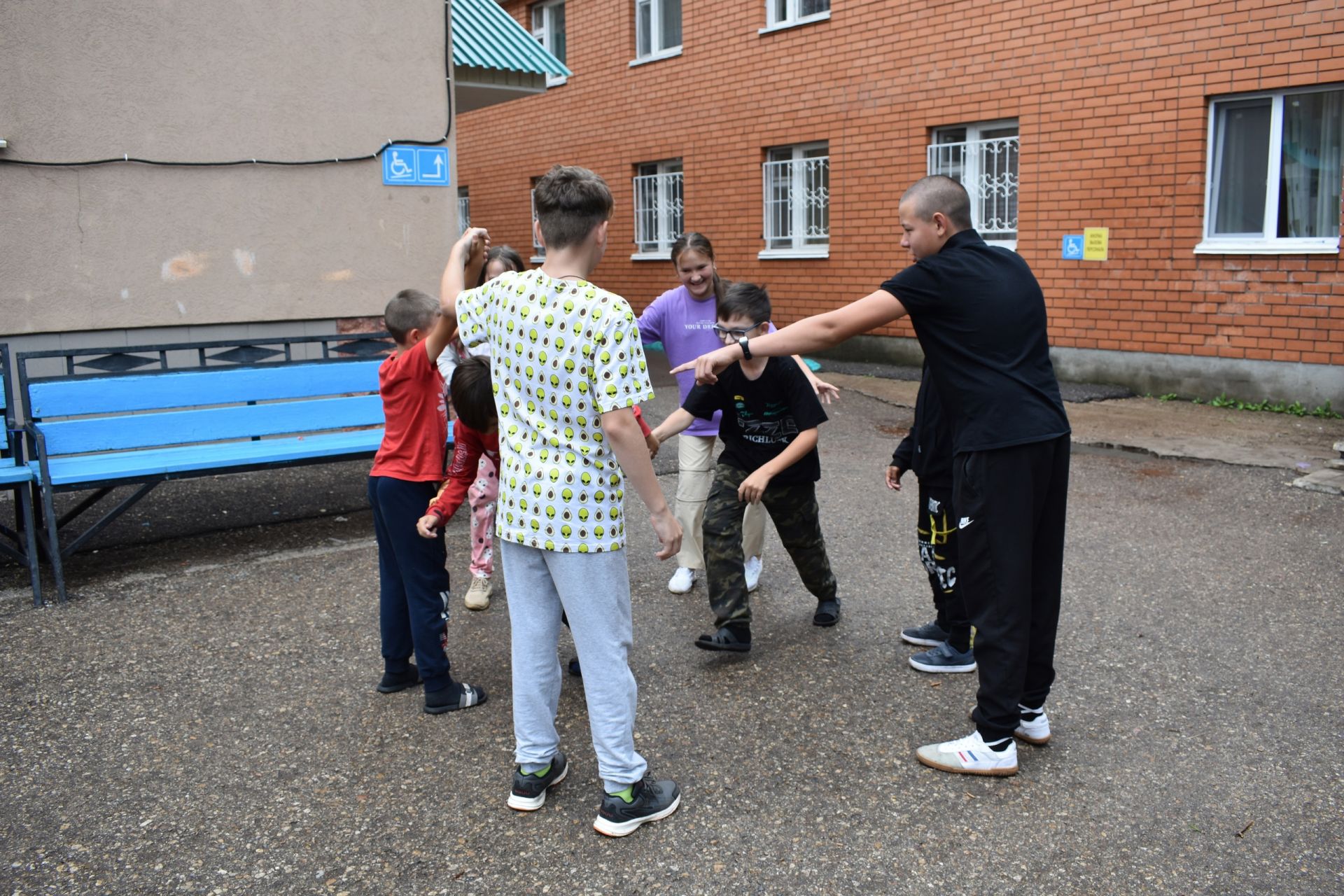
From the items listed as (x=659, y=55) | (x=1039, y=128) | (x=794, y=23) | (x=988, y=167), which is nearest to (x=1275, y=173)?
(x=1039, y=128)

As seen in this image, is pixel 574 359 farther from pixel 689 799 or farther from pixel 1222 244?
pixel 1222 244

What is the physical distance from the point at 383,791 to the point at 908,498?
4488 mm

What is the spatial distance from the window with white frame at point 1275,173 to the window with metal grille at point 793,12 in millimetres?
5088

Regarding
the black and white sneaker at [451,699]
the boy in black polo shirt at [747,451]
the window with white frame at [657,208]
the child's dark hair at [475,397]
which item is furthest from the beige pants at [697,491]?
the window with white frame at [657,208]

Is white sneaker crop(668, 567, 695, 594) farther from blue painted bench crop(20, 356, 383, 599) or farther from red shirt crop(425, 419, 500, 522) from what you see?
blue painted bench crop(20, 356, 383, 599)

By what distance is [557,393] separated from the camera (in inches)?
115

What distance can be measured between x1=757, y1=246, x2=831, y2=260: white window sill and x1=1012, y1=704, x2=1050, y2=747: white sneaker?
33.5ft

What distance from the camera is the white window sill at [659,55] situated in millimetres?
15453

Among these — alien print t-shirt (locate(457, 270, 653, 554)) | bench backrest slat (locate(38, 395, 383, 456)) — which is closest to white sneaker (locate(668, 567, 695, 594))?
bench backrest slat (locate(38, 395, 383, 456))

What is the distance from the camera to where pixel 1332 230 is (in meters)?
9.39

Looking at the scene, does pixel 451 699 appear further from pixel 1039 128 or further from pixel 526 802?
pixel 1039 128

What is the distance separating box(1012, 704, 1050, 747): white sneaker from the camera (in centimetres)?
362

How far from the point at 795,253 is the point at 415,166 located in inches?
266

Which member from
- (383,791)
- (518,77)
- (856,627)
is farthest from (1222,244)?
(383,791)
